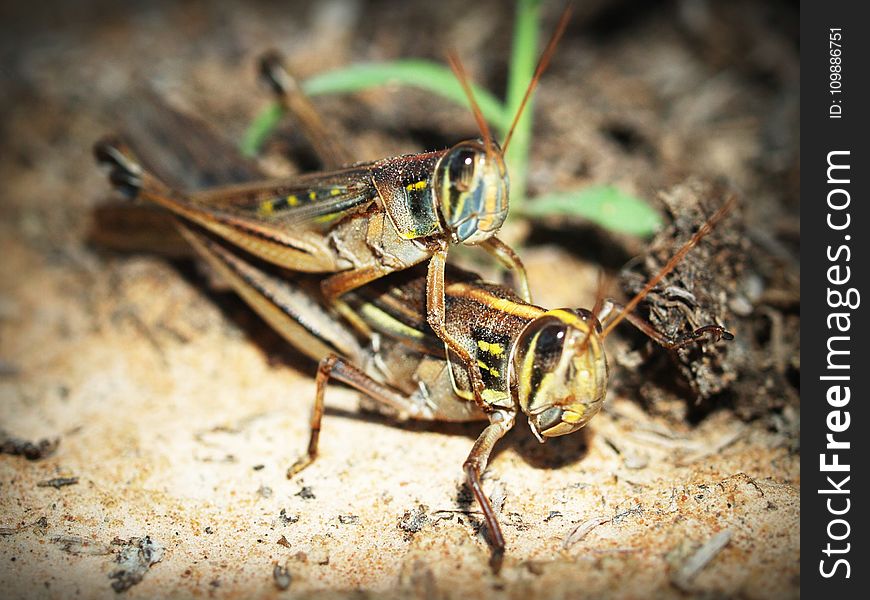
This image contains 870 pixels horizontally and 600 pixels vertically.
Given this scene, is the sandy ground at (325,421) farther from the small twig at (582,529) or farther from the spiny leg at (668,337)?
the spiny leg at (668,337)

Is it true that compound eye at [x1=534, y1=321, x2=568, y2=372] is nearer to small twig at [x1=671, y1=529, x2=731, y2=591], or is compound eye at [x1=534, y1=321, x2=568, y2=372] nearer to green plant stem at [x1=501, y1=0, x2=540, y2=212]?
small twig at [x1=671, y1=529, x2=731, y2=591]

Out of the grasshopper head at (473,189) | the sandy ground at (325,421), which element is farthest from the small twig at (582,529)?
the grasshopper head at (473,189)

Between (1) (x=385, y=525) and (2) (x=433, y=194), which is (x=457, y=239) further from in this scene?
(1) (x=385, y=525)

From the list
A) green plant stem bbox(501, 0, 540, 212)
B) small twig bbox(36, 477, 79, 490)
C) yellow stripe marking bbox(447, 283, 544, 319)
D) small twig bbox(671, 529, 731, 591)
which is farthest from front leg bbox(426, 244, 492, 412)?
small twig bbox(36, 477, 79, 490)

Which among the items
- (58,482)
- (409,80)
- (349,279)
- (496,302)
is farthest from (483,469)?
(409,80)

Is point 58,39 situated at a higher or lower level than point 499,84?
higher

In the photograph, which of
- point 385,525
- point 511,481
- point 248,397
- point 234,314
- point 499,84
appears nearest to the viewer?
point 385,525

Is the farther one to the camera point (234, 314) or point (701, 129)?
point (701, 129)

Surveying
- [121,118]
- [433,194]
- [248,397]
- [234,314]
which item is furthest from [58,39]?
[433,194]

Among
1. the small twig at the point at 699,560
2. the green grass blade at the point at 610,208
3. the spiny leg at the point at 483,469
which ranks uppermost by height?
the green grass blade at the point at 610,208
